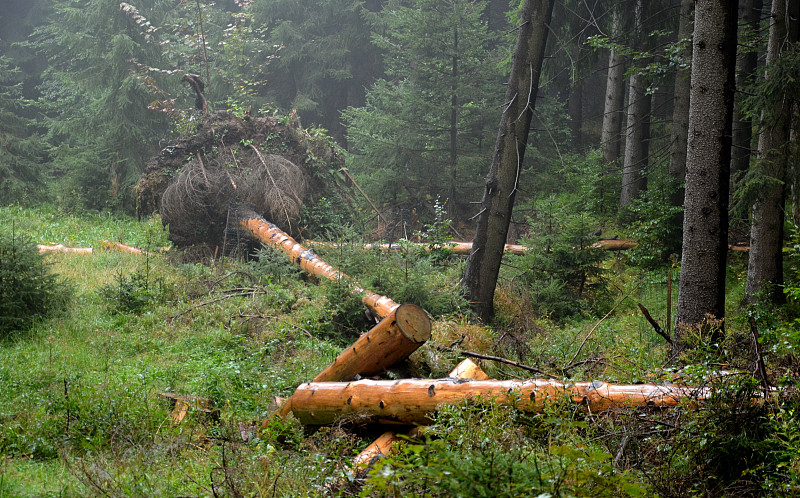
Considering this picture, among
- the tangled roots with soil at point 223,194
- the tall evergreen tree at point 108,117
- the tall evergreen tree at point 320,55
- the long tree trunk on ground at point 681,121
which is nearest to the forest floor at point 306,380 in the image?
the long tree trunk on ground at point 681,121

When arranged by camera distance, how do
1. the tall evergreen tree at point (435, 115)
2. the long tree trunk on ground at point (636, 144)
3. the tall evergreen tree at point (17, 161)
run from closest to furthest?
A: the long tree trunk on ground at point (636, 144) < the tall evergreen tree at point (435, 115) < the tall evergreen tree at point (17, 161)

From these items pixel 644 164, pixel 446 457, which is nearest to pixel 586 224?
pixel 644 164

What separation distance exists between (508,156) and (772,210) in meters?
4.08

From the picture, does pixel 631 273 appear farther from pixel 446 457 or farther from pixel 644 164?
pixel 446 457

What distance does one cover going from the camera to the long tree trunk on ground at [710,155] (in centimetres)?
661

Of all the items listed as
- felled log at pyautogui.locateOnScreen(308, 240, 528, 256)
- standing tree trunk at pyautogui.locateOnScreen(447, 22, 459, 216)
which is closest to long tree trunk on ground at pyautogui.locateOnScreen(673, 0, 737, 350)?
felled log at pyautogui.locateOnScreen(308, 240, 528, 256)

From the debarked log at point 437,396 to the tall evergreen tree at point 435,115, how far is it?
47.0 feet

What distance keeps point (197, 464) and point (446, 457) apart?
100 inches

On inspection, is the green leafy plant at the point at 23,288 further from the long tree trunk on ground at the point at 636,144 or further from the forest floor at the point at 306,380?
the long tree trunk on ground at the point at 636,144

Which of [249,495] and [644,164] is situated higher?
[644,164]

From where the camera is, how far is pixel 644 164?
55.5 feet

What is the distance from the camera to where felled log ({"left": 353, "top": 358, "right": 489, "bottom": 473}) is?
4.84 metres

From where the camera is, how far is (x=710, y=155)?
6.66 meters

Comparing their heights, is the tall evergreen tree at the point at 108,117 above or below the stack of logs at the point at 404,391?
above
